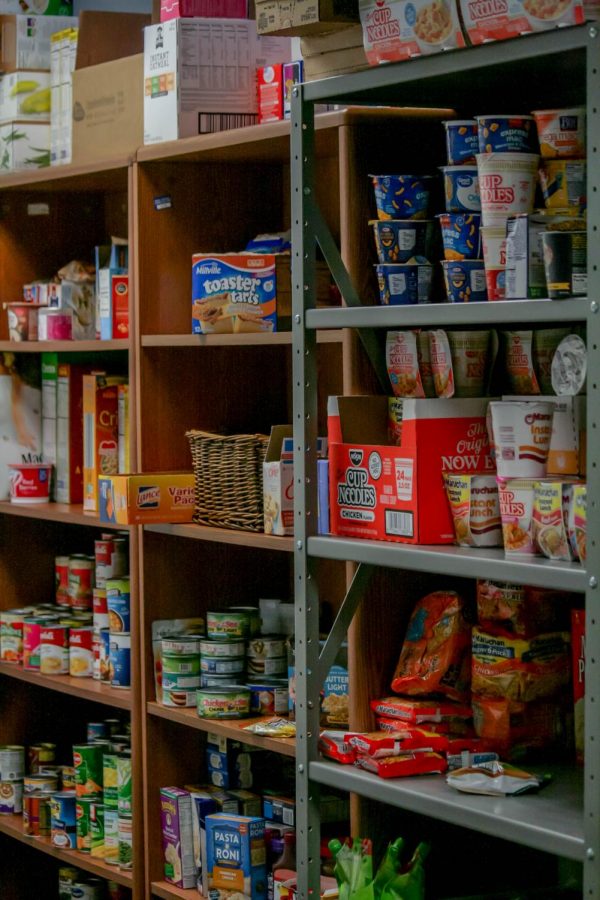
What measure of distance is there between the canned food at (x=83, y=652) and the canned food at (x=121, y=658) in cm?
22

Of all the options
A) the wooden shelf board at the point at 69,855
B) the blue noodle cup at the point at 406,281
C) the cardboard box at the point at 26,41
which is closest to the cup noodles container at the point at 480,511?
the blue noodle cup at the point at 406,281

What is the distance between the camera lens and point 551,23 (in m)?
1.99

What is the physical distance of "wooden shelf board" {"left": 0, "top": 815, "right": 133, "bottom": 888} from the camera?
3.38 meters

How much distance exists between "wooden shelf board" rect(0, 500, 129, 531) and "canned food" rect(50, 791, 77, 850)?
2.32ft

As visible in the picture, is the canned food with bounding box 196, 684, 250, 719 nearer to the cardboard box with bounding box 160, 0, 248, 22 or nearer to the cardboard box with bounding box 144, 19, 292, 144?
the cardboard box with bounding box 144, 19, 292, 144

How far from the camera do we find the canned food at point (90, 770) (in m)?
3.60

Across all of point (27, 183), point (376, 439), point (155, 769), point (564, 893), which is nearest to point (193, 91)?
point (27, 183)

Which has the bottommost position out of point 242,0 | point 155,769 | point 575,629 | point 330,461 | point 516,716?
point 155,769

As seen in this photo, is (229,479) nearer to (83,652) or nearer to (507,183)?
(83,652)

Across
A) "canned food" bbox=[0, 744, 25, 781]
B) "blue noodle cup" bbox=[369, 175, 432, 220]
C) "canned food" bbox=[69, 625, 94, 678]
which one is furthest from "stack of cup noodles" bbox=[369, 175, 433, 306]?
"canned food" bbox=[0, 744, 25, 781]

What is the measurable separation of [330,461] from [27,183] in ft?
5.36

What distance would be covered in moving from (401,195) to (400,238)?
3.0 inches

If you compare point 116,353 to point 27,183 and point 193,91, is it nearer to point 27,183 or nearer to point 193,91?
point 27,183

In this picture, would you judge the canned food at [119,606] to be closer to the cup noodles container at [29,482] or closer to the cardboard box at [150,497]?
the cardboard box at [150,497]
